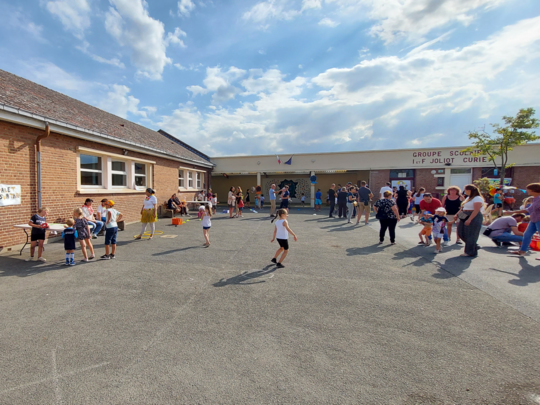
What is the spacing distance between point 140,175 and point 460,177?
22909mm

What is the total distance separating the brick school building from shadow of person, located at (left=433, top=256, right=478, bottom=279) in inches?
415

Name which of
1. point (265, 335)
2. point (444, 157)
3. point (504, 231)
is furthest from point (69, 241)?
point (444, 157)

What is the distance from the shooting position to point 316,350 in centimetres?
274

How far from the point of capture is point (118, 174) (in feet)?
37.9

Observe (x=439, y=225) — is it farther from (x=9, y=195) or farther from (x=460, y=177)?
(x=460, y=177)

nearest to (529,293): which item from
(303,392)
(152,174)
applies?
(303,392)

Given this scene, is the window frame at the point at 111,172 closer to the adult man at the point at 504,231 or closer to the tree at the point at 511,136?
the adult man at the point at 504,231

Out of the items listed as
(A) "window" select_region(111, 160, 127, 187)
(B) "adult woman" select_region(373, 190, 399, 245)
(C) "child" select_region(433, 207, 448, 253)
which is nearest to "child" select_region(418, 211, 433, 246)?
(C) "child" select_region(433, 207, 448, 253)

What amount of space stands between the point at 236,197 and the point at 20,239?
9584 mm

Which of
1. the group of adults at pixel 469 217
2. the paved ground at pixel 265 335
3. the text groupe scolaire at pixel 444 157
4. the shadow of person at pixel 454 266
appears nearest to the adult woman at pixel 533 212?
the group of adults at pixel 469 217

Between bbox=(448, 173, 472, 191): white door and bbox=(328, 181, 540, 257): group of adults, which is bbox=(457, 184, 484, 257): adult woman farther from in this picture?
bbox=(448, 173, 472, 191): white door

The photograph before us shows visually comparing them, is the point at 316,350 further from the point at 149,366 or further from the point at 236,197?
the point at 236,197

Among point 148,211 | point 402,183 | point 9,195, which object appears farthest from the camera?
point 402,183

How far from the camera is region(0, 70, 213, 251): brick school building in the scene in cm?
679
